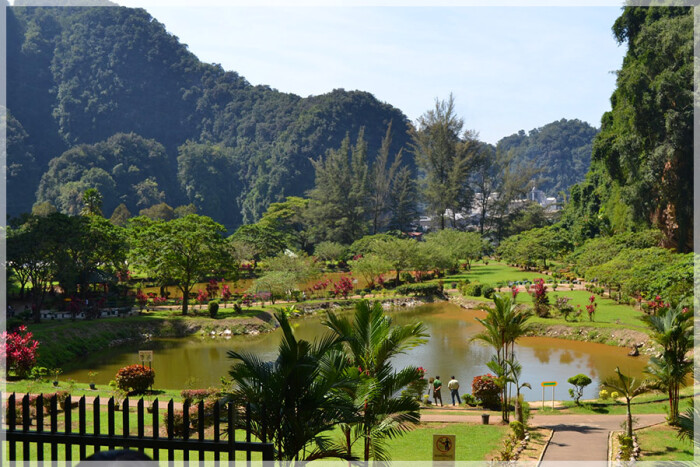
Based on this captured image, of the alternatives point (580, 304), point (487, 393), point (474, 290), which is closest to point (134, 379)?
point (487, 393)

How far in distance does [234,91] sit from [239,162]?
2324cm

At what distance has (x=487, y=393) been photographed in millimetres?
19781

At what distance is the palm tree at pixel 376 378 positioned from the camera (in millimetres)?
9133

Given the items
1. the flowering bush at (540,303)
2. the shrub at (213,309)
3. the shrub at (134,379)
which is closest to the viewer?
the shrub at (134,379)

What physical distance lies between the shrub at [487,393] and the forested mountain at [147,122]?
266 ft

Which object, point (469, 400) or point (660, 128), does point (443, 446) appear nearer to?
point (469, 400)

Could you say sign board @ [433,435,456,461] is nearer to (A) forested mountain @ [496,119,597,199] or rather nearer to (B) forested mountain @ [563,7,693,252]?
(B) forested mountain @ [563,7,693,252]

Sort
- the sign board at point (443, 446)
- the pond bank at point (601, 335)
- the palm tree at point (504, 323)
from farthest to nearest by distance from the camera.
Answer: the pond bank at point (601, 335) < the palm tree at point (504, 323) < the sign board at point (443, 446)

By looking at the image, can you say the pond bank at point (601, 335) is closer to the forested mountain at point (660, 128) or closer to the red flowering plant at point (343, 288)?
the forested mountain at point (660, 128)

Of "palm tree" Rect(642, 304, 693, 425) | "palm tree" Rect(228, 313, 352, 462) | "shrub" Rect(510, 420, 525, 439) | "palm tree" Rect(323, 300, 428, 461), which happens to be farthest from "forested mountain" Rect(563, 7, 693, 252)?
"palm tree" Rect(228, 313, 352, 462)

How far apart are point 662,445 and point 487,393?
5.99 metres

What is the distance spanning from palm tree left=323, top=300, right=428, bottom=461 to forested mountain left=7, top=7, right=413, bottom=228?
288 feet

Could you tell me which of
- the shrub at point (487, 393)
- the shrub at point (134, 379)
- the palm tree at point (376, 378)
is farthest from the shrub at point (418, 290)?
the palm tree at point (376, 378)

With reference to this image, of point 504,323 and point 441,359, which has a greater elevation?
A: point 504,323
